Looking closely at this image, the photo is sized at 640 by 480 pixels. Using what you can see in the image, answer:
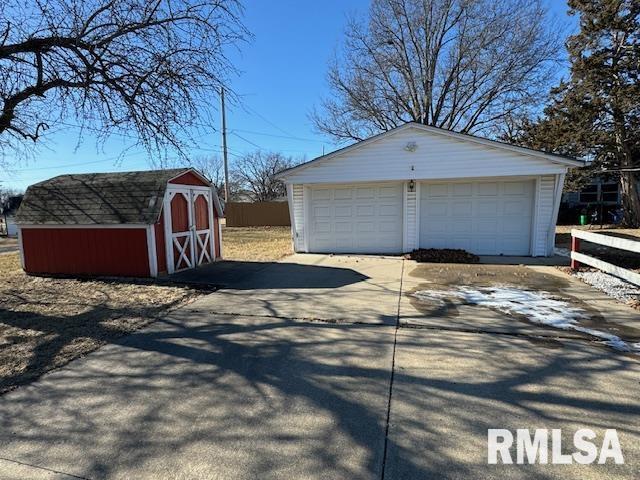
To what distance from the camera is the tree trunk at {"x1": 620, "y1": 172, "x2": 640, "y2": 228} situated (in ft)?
57.9

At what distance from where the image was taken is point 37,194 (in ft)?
28.1

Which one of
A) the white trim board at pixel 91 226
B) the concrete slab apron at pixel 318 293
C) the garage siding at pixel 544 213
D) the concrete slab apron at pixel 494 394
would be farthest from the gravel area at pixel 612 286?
the white trim board at pixel 91 226

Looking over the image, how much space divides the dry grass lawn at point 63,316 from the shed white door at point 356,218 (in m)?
5.43

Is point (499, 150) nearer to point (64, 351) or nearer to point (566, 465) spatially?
point (566, 465)

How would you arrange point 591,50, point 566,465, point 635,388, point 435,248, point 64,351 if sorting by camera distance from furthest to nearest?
point 591,50
point 435,248
point 64,351
point 635,388
point 566,465

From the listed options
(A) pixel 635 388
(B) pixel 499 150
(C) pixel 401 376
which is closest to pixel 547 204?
(B) pixel 499 150

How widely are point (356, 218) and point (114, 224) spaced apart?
6541mm

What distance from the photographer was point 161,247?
7.72 m

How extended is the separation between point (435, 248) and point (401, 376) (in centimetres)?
782

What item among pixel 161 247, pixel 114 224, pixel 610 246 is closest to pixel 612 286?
pixel 610 246

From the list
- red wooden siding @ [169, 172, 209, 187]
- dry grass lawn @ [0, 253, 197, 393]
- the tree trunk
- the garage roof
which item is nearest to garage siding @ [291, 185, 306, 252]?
the garage roof

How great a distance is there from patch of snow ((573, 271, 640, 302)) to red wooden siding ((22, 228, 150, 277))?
8.80 metres

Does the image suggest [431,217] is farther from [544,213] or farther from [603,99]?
[603,99]

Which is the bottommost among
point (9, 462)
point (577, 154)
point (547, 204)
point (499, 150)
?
point (9, 462)
